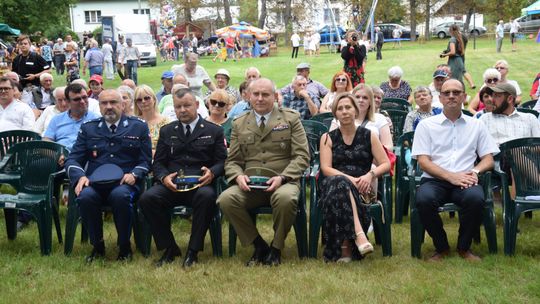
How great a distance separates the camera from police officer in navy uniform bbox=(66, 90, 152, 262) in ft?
17.2

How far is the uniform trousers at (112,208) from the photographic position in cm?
517

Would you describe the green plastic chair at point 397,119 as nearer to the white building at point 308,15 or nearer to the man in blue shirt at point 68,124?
the man in blue shirt at point 68,124

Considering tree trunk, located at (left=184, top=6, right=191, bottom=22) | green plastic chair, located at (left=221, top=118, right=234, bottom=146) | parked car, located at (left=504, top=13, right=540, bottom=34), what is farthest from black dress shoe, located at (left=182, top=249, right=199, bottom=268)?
tree trunk, located at (left=184, top=6, right=191, bottom=22)

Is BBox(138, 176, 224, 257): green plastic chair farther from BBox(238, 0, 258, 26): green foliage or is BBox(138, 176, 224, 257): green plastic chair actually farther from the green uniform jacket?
BBox(238, 0, 258, 26): green foliage

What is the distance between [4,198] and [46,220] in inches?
17.9

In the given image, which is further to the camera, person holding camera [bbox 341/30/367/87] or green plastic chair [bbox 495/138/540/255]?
person holding camera [bbox 341/30/367/87]

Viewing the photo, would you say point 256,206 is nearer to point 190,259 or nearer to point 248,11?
point 190,259

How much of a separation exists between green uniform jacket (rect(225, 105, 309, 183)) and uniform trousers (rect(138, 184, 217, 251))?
29 cm

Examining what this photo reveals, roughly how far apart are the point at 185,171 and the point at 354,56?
7638mm

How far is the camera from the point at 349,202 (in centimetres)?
493

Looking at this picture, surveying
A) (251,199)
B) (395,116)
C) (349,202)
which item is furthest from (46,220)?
(395,116)

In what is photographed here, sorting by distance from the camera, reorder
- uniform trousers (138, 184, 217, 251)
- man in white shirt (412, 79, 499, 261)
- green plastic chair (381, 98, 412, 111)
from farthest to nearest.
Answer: green plastic chair (381, 98, 412, 111) < uniform trousers (138, 184, 217, 251) < man in white shirt (412, 79, 499, 261)

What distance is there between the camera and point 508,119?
5.86 m

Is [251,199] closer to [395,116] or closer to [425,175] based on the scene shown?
[425,175]
